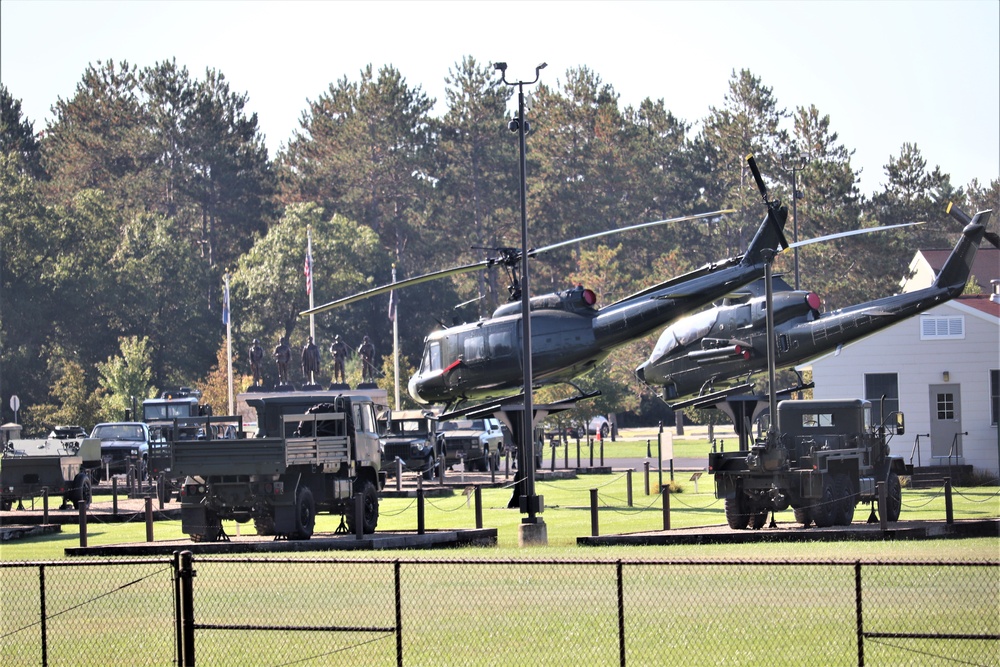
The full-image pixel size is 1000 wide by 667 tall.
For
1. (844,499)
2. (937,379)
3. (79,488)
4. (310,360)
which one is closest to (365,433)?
(844,499)

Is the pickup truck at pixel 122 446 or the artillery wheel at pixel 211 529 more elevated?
the pickup truck at pixel 122 446

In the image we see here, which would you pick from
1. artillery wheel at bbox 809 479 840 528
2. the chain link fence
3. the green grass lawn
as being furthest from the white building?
the chain link fence

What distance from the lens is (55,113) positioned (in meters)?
112

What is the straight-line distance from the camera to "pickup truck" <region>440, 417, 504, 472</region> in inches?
2100

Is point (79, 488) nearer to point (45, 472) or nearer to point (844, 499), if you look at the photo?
point (45, 472)

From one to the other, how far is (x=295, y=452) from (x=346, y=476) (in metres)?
1.80

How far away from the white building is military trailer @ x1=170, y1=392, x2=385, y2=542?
1997cm

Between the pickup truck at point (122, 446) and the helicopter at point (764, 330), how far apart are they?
17082 millimetres

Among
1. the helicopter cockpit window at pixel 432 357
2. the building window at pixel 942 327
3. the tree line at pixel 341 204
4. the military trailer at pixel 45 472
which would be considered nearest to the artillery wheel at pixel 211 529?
the military trailer at pixel 45 472

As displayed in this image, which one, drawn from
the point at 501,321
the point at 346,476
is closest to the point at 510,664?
the point at 346,476

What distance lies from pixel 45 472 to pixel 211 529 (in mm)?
11066

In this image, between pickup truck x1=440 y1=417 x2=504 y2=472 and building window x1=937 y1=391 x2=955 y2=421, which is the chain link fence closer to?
building window x1=937 y1=391 x2=955 y2=421

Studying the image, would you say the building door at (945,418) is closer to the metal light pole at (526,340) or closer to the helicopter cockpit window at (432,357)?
the helicopter cockpit window at (432,357)

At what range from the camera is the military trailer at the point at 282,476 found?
24.0 m
